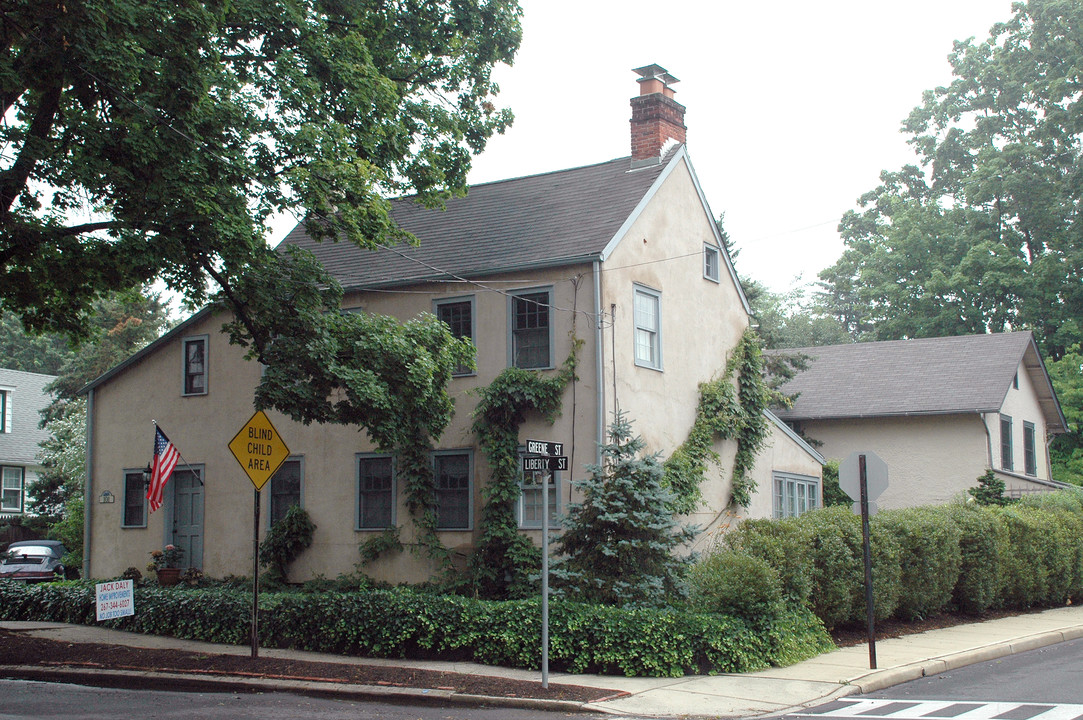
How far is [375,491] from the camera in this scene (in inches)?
789

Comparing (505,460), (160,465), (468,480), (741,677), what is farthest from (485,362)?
(741,677)

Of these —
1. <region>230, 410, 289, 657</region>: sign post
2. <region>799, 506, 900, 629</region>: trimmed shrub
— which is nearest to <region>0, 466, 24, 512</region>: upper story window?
<region>230, 410, 289, 657</region>: sign post

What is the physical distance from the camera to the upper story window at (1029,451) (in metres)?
32.3

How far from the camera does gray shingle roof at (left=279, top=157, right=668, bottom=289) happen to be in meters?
19.3

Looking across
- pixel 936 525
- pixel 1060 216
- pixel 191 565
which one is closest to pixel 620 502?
pixel 936 525

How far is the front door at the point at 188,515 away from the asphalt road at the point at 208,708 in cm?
932

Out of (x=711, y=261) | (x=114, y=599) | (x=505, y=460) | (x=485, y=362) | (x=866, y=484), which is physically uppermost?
(x=711, y=261)

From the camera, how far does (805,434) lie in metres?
32.0

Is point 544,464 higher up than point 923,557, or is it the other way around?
point 544,464

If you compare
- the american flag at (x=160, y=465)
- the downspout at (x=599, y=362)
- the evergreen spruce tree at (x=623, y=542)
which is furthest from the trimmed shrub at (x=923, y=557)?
the american flag at (x=160, y=465)

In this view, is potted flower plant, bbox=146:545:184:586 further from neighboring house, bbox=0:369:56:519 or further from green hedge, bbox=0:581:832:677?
neighboring house, bbox=0:369:56:519

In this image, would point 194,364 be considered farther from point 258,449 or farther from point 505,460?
point 258,449

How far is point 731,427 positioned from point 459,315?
6.02 m

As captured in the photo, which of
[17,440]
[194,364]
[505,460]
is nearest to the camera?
[505,460]
